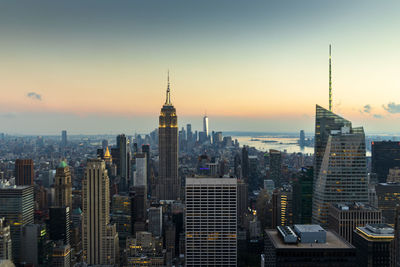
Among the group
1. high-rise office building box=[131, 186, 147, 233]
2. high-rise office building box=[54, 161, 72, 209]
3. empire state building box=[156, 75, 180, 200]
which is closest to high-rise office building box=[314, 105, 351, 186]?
high-rise office building box=[131, 186, 147, 233]

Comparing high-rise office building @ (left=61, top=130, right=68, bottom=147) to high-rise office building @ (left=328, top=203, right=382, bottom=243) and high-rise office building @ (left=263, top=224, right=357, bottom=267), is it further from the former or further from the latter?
high-rise office building @ (left=263, top=224, right=357, bottom=267)

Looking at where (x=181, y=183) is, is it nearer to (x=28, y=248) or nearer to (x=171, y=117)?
(x=171, y=117)

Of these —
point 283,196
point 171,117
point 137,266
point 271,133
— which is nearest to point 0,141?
point 171,117

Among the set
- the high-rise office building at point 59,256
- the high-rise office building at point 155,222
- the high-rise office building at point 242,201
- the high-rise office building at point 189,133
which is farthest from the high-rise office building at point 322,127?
the high-rise office building at point 189,133

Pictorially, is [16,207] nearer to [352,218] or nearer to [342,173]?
[342,173]

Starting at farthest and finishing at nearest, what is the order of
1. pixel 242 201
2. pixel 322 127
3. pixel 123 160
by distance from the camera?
pixel 123 160 < pixel 242 201 < pixel 322 127

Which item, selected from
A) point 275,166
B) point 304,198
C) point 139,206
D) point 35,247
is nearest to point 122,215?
point 139,206
